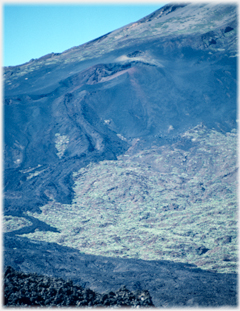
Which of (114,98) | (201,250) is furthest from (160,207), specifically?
(114,98)

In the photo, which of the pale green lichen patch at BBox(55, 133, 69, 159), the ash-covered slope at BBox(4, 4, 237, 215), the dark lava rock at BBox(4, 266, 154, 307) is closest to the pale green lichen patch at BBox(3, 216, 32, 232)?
the ash-covered slope at BBox(4, 4, 237, 215)

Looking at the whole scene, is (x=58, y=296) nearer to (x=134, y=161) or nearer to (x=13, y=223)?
(x=13, y=223)

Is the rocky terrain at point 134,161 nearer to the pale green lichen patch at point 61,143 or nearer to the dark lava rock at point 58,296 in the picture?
the pale green lichen patch at point 61,143

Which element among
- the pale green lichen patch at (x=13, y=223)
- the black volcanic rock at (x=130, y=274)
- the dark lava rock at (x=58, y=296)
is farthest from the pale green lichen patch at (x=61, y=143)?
the dark lava rock at (x=58, y=296)

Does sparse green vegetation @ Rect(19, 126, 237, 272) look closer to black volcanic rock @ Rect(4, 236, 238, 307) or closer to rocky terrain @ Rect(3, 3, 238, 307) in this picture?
rocky terrain @ Rect(3, 3, 238, 307)

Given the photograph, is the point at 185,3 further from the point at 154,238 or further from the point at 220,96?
the point at 154,238

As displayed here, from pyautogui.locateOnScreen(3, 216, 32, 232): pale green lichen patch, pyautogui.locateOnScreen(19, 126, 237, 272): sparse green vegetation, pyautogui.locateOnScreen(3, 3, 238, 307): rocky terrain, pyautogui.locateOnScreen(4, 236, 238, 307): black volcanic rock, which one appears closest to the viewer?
pyautogui.locateOnScreen(4, 236, 238, 307): black volcanic rock
